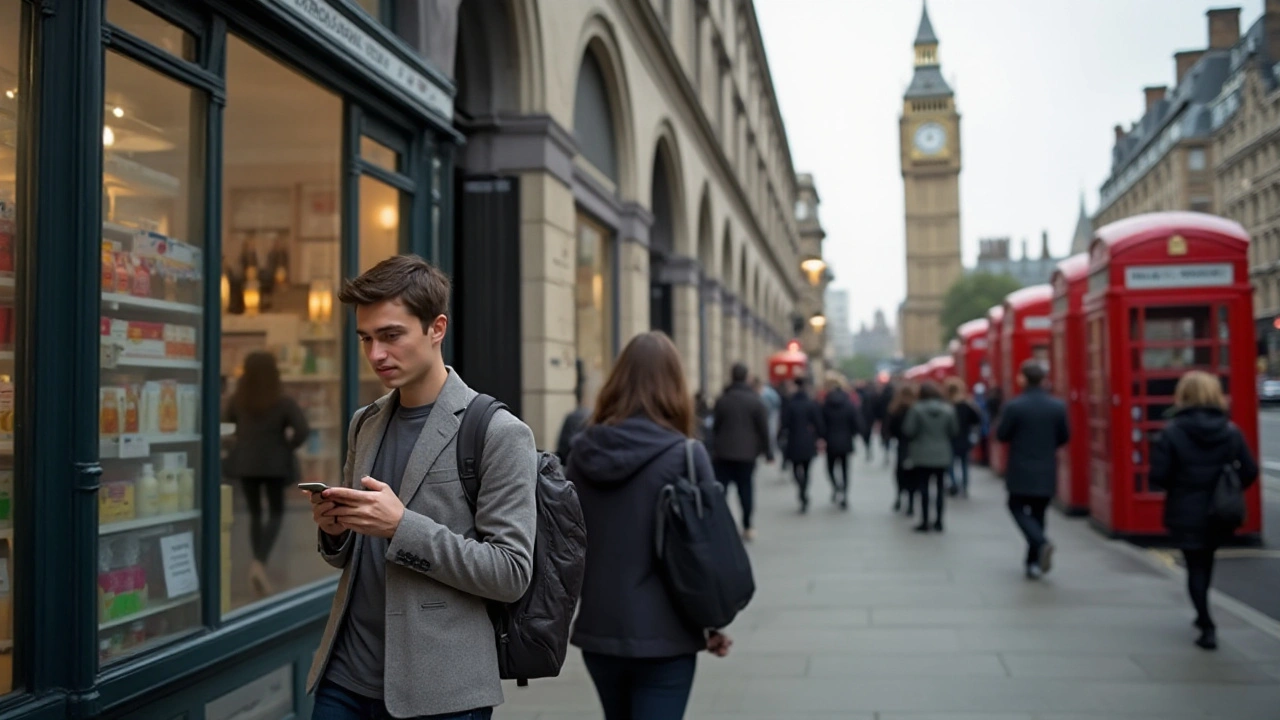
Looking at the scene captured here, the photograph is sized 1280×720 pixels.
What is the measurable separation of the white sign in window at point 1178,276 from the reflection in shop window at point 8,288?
1029 centimetres

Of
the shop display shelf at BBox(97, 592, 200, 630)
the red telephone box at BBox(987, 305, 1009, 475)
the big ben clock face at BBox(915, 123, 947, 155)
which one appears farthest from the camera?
the big ben clock face at BBox(915, 123, 947, 155)

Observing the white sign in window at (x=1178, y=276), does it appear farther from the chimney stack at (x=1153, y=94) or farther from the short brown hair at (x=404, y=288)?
the chimney stack at (x=1153, y=94)

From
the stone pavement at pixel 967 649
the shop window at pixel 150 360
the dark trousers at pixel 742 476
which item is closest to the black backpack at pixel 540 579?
the shop window at pixel 150 360

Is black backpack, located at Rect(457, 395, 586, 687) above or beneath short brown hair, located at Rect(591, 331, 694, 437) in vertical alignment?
beneath

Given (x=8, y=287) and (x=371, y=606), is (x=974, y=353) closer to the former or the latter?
(x=8, y=287)

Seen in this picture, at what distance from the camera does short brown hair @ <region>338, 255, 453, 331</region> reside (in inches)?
104

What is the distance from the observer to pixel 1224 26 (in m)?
68.0

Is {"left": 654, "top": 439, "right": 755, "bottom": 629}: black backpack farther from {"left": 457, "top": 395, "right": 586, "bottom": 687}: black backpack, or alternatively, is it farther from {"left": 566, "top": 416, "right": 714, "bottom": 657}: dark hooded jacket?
{"left": 457, "top": 395, "right": 586, "bottom": 687}: black backpack

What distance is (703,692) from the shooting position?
648 cm

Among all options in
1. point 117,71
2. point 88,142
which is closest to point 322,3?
point 117,71

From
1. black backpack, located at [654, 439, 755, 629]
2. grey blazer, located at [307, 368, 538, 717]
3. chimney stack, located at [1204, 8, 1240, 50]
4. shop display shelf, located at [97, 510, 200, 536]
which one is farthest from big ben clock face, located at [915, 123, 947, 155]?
grey blazer, located at [307, 368, 538, 717]

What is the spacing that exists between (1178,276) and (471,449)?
10.5m

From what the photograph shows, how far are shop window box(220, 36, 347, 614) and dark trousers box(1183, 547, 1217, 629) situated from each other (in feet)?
17.3

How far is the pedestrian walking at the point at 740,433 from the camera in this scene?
1233 cm
